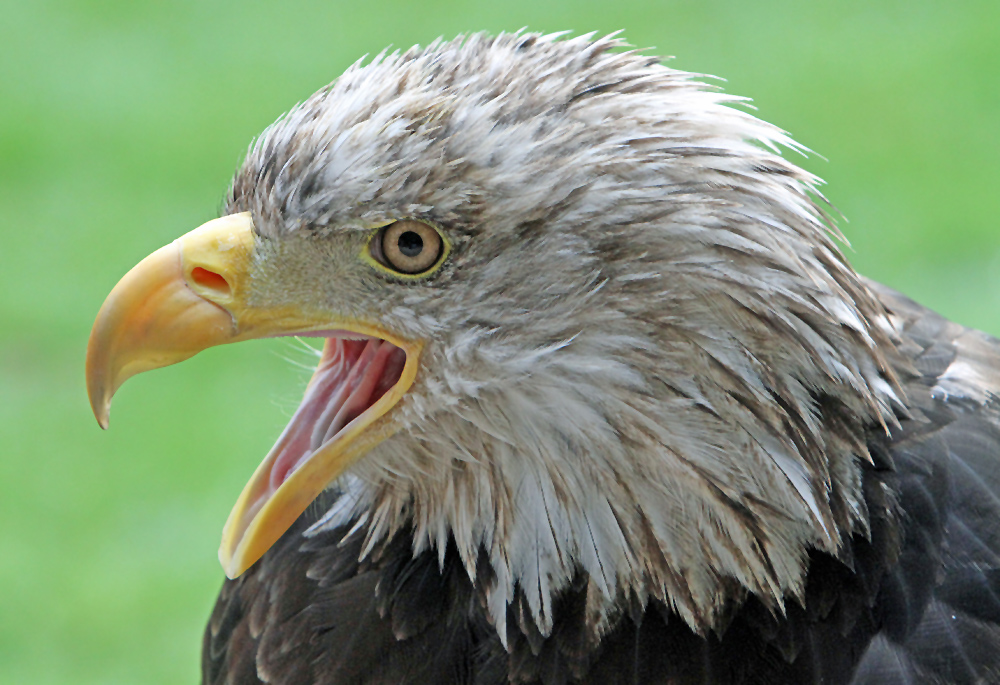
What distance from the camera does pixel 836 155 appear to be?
6688 mm

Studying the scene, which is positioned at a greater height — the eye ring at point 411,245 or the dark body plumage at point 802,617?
the eye ring at point 411,245

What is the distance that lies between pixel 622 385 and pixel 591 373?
5 centimetres

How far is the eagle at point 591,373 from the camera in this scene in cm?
203

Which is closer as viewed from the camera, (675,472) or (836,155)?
(675,472)

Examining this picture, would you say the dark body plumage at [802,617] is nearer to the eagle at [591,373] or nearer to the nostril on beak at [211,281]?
the eagle at [591,373]

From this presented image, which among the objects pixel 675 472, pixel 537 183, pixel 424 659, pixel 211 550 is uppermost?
pixel 537 183

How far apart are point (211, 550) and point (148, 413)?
823 millimetres

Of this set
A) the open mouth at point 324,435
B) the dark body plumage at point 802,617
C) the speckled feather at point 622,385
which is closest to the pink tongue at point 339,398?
the open mouth at point 324,435

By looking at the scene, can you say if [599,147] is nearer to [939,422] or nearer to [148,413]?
[939,422]

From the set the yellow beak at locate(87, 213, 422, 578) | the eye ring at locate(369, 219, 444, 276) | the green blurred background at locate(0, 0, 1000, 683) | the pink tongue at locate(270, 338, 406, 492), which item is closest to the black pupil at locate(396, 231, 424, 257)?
the eye ring at locate(369, 219, 444, 276)

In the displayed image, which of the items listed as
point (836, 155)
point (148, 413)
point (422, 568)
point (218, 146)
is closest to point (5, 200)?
point (218, 146)

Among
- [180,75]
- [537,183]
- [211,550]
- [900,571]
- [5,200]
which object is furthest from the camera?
[180,75]

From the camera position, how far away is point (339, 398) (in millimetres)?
2305

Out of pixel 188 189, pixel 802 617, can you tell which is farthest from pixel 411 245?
pixel 188 189
